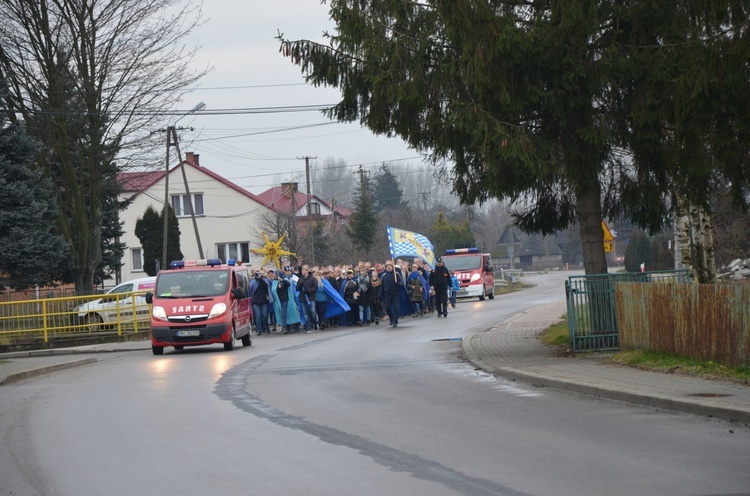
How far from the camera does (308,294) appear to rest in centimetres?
3153

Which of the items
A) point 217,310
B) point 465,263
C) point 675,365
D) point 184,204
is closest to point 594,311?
point 675,365

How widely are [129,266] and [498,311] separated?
153ft

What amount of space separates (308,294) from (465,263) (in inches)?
765

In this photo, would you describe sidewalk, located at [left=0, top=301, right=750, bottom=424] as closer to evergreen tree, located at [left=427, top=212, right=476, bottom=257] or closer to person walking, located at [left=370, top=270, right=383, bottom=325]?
person walking, located at [left=370, top=270, right=383, bottom=325]

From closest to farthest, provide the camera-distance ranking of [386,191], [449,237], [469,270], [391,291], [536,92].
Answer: [536,92] < [391,291] < [469,270] < [449,237] < [386,191]

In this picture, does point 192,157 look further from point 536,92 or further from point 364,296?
point 536,92

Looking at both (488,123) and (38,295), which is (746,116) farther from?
(38,295)

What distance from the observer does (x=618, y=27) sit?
17.1 m

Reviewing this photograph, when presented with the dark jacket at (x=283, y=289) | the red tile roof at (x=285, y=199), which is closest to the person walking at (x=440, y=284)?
the dark jacket at (x=283, y=289)

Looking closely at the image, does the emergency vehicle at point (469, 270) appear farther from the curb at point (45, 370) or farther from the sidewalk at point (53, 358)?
the curb at point (45, 370)

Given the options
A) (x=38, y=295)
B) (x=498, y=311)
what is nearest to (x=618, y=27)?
(x=498, y=311)

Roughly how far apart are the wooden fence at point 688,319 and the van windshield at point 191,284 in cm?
1056

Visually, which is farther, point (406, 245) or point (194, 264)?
point (406, 245)

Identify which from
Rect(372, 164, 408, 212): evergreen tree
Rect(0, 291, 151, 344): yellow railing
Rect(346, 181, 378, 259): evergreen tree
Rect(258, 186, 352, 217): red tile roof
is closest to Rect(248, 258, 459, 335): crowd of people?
Rect(0, 291, 151, 344): yellow railing
